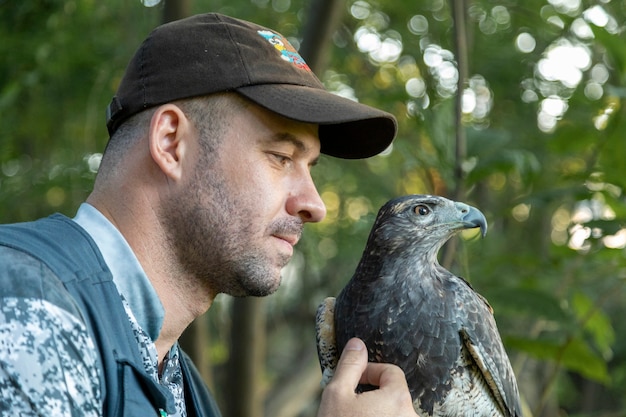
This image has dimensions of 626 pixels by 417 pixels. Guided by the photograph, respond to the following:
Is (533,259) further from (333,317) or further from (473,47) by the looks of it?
(473,47)

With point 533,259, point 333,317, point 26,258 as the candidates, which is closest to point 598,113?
point 533,259

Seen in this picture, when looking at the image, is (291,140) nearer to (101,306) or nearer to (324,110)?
(324,110)

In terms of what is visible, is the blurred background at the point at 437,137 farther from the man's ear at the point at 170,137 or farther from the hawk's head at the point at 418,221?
the man's ear at the point at 170,137

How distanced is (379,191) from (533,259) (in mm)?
1445

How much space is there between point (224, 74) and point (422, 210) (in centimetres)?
98

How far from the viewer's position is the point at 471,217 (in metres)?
2.89

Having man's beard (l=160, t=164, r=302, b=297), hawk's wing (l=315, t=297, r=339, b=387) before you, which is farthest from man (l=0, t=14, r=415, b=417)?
hawk's wing (l=315, t=297, r=339, b=387)

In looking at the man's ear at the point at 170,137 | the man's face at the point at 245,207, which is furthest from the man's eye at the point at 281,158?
the man's ear at the point at 170,137

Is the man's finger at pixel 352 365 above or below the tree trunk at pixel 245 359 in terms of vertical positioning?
above

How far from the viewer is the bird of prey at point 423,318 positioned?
279 centimetres

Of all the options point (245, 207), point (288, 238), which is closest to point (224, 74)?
point (245, 207)

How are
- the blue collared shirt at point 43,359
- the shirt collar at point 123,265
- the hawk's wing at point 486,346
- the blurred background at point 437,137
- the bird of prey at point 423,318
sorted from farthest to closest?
1. the blurred background at point 437,137
2. the hawk's wing at point 486,346
3. the bird of prey at point 423,318
4. the shirt collar at point 123,265
5. the blue collared shirt at point 43,359

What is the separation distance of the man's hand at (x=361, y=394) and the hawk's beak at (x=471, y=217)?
62cm

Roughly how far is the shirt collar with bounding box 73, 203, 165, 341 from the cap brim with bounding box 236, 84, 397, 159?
521mm
